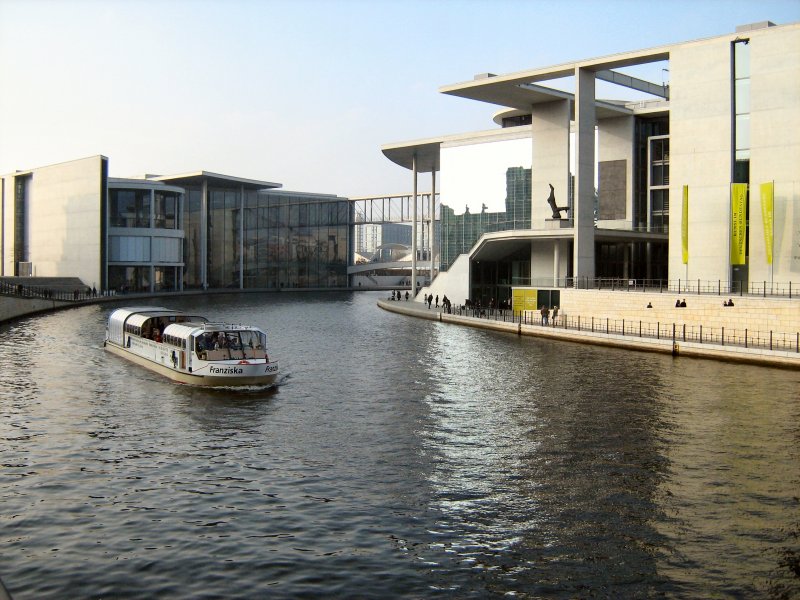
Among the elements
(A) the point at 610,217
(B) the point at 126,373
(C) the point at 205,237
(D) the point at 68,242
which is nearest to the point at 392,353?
(B) the point at 126,373

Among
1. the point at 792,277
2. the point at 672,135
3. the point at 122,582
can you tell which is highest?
the point at 672,135

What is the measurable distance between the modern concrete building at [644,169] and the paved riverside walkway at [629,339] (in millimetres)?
6481

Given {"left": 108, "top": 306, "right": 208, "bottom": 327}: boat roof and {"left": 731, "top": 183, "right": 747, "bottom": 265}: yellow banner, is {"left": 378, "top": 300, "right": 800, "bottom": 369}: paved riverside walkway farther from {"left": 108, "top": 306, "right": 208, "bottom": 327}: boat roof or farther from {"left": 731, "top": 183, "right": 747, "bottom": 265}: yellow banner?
{"left": 108, "top": 306, "right": 208, "bottom": 327}: boat roof

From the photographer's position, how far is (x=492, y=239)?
246ft

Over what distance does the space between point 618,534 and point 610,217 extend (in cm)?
6699

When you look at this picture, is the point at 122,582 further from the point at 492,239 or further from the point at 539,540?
the point at 492,239

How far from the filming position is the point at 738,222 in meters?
52.7

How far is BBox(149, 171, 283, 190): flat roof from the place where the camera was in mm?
121281

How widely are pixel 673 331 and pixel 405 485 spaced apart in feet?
102

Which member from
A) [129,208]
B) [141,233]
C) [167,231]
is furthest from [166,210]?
[141,233]

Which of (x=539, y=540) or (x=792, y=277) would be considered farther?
(x=792, y=277)

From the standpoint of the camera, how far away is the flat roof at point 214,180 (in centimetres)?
12128

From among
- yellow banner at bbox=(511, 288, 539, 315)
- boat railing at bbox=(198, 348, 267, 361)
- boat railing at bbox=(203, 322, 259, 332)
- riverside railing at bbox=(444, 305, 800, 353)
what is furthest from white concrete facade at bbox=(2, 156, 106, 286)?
boat railing at bbox=(198, 348, 267, 361)

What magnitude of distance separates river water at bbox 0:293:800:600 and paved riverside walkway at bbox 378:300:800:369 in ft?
9.39
